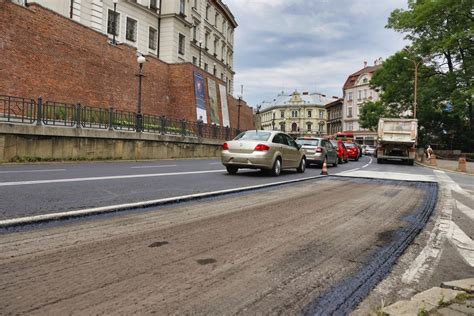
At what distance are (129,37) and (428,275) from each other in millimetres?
35004

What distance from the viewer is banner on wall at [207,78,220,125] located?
3624 cm

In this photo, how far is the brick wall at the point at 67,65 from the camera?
17.6 m

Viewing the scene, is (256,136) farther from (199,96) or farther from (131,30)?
(131,30)

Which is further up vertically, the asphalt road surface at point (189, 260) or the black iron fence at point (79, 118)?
the black iron fence at point (79, 118)

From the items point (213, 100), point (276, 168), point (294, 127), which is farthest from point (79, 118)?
point (294, 127)

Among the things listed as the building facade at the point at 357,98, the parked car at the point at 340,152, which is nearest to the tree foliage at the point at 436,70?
the parked car at the point at 340,152

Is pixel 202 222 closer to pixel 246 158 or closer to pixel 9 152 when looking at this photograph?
pixel 246 158

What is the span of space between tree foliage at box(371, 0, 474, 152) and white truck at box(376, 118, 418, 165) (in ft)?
29.1

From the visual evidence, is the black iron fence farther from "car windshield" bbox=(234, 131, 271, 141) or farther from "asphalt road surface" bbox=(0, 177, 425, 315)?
"asphalt road surface" bbox=(0, 177, 425, 315)

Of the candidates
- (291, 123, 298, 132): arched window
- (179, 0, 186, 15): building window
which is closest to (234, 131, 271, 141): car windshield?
(179, 0, 186, 15): building window

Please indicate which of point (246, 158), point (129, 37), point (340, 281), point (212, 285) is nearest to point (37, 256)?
point (212, 285)

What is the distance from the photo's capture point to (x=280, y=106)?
13088 cm

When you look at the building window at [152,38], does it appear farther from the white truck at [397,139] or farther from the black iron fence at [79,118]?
the white truck at [397,139]

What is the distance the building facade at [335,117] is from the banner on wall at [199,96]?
7049 centimetres
